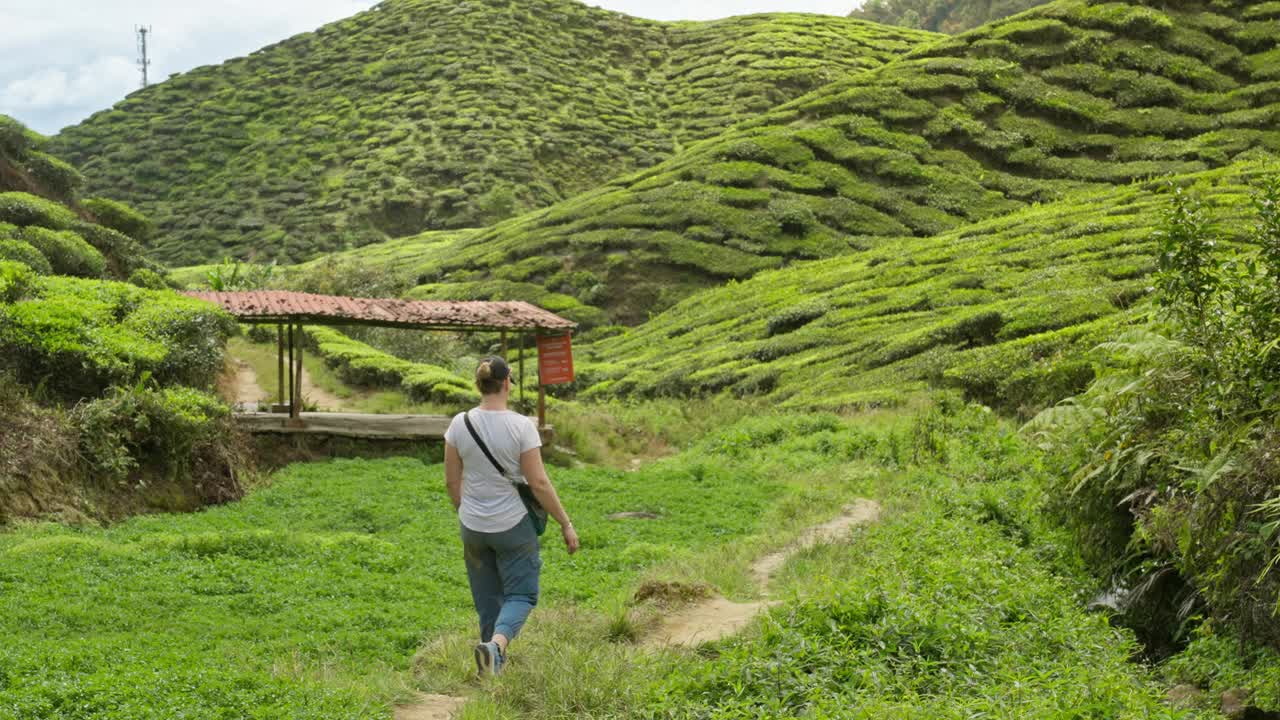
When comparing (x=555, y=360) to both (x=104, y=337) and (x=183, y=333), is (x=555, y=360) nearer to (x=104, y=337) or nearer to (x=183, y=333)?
(x=183, y=333)

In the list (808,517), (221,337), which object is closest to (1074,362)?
(808,517)

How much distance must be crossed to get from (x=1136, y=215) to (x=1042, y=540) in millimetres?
23500

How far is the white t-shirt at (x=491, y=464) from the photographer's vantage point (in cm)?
634

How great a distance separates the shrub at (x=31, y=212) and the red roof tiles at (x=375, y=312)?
975cm

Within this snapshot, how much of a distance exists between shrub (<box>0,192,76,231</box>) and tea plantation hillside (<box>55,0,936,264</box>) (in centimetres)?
3154

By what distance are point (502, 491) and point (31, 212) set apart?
24117 millimetres

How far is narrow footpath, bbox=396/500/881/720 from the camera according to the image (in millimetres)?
6188

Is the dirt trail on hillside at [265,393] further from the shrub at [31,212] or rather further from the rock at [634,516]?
the rock at [634,516]

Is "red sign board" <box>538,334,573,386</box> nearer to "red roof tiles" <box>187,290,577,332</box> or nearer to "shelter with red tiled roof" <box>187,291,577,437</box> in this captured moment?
"shelter with red tiled roof" <box>187,291,577,437</box>

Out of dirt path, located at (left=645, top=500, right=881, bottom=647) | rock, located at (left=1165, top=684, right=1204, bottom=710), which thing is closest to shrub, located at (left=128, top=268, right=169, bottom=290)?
dirt path, located at (left=645, top=500, right=881, bottom=647)

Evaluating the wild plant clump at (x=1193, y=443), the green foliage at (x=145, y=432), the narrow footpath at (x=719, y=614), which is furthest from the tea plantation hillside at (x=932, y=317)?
the green foliage at (x=145, y=432)

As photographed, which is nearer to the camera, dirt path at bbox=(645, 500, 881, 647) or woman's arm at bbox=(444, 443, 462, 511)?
woman's arm at bbox=(444, 443, 462, 511)

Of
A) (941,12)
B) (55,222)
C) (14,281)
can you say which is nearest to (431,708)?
(14,281)

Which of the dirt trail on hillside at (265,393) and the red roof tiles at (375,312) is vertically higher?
the red roof tiles at (375,312)
